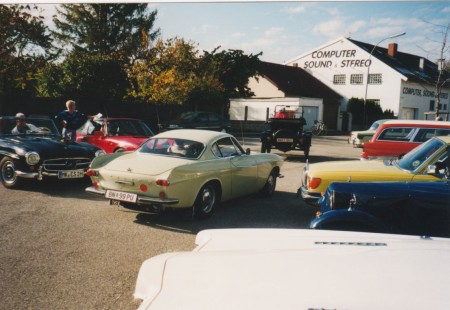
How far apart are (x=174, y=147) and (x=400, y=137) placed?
6.40m

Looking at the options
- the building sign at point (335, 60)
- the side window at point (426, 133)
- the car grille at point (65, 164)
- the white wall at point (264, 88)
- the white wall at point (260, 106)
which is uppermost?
the building sign at point (335, 60)

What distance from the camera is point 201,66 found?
29875 millimetres

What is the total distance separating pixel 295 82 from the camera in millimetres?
38250

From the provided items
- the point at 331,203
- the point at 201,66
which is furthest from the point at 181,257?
the point at 201,66

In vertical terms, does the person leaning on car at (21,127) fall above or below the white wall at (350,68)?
below

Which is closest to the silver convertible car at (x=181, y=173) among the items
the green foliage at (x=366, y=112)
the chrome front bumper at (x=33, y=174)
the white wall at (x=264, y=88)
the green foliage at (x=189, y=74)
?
the chrome front bumper at (x=33, y=174)

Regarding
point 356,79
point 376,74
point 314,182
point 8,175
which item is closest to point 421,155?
point 314,182

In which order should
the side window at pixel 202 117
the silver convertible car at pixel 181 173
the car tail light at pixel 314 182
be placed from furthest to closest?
the side window at pixel 202 117
the car tail light at pixel 314 182
the silver convertible car at pixel 181 173

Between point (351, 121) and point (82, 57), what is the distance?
80.1 feet

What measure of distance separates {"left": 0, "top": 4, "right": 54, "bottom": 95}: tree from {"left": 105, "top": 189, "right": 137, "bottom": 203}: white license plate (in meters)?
13.2

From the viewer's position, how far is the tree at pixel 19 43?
16328 millimetres

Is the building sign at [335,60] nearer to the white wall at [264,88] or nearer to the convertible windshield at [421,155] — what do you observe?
the white wall at [264,88]

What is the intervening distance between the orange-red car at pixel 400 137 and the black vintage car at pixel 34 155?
667cm

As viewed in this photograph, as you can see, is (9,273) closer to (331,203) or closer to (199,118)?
(331,203)
